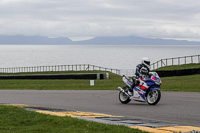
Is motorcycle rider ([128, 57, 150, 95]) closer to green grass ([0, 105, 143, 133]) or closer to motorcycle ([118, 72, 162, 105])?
motorcycle ([118, 72, 162, 105])

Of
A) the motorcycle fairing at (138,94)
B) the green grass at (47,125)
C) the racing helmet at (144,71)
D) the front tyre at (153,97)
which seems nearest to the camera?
the green grass at (47,125)

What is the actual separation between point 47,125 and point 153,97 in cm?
619

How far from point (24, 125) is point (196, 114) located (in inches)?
208

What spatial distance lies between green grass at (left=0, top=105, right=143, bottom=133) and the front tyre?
5038mm

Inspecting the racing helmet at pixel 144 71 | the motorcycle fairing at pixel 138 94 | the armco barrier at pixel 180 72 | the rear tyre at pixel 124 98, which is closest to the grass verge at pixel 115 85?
the armco barrier at pixel 180 72

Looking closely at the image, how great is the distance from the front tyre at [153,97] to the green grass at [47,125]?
504cm

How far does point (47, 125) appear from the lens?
29.7 ft

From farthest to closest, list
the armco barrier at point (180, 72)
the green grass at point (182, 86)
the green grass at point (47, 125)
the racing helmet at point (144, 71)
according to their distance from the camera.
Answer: the armco barrier at point (180, 72), the green grass at point (182, 86), the racing helmet at point (144, 71), the green grass at point (47, 125)

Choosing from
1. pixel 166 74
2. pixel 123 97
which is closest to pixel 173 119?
pixel 123 97

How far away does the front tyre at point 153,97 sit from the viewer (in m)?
14.1

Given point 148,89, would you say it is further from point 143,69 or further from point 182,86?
point 182,86

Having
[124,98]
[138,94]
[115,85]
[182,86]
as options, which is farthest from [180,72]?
[138,94]

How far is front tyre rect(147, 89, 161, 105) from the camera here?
14.1 m

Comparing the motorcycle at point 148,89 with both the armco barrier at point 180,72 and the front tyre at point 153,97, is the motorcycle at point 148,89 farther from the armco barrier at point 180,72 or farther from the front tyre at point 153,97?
the armco barrier at point 180,72
